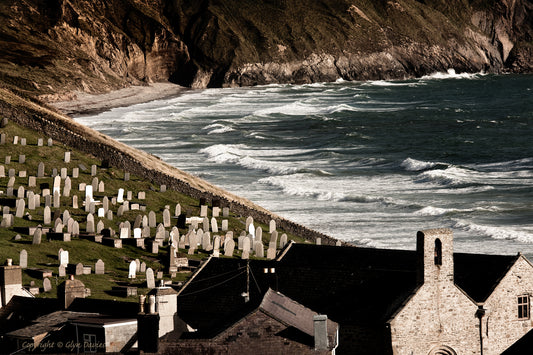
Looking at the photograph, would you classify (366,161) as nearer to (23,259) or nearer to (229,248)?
(229,248)

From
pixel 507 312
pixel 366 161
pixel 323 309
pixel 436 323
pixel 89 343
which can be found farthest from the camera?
pixel 366 161

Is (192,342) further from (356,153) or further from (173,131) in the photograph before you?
(173,131)

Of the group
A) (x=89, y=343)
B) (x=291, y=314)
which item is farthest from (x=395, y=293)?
(x=89, y=343)

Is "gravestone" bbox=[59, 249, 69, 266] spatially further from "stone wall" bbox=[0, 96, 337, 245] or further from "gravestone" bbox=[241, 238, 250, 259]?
"stone wall" bbox=[0, 96, 337, 245]

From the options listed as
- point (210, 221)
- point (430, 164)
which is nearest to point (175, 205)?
point (210, 221)

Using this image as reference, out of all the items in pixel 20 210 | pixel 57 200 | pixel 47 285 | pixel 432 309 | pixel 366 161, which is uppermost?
pixel 366 161

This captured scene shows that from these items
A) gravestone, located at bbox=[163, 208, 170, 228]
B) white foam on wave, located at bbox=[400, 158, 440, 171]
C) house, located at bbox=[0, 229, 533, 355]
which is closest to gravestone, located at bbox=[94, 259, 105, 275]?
gravestone, located at bbox=[163, 208, 170, 228]
